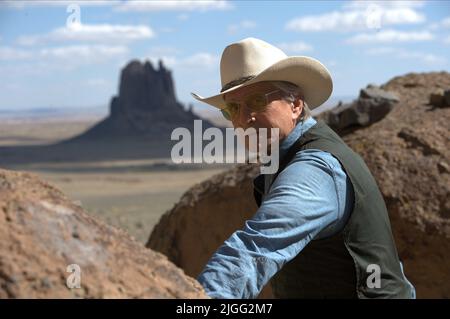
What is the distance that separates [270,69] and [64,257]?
50.1 inches

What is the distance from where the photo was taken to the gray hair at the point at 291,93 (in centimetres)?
277

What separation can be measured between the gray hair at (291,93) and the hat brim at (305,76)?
0.05 feet

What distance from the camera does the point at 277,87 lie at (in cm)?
277

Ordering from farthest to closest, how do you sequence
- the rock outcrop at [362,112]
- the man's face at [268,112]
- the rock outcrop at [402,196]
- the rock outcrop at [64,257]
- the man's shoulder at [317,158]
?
the rock outcrop at [362,112], the rock outcrop at [402,196], the man's face at [268,112], the man's shoulder at [317,158], the rock outcrop at [64,257]

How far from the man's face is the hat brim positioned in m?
0.03

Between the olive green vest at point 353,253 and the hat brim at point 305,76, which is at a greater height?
the hat brim at point 305,76

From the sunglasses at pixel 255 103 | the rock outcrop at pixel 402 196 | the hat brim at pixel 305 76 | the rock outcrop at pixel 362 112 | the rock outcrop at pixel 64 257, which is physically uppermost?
the hat brim at pixel 305 76

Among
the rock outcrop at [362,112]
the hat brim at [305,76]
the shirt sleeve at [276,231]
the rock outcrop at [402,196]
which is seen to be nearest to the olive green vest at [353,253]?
the shirt sleeve at [276,231]

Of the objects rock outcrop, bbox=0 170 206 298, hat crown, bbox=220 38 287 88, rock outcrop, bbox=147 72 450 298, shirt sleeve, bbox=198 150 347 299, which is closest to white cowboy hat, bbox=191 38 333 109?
hat crown, bbox=220 38 287 88

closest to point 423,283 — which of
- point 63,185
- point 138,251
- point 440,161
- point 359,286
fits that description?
point 440,161

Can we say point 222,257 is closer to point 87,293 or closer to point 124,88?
point 87,293

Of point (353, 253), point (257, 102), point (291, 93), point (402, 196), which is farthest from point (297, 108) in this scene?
point (402, 196)

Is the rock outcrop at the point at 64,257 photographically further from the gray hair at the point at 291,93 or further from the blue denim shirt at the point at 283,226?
the gray hair at the point at 291,93
